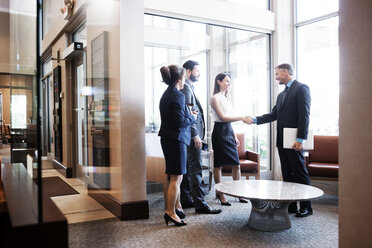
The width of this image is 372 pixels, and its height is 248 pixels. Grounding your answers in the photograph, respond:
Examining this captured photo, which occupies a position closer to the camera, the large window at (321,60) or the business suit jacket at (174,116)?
the business suit jacket at (174,116)

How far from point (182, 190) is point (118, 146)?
1.00 m

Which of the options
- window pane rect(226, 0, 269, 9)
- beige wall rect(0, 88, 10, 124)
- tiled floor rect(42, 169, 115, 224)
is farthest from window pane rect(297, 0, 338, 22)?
beige wall rect(0, 88, 10, 124)

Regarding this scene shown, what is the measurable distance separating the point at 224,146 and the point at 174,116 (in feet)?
3.79

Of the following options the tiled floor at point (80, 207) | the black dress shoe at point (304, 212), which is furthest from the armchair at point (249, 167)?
the tiled floor at point (80, 207)

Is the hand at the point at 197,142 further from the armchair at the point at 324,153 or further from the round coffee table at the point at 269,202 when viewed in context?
the armchair at the point at 324,153

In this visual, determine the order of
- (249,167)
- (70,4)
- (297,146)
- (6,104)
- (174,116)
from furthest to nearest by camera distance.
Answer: (6,104) < (70,4) < (249,167) < (297,146) < (174,116)

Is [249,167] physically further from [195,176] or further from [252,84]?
[252,84]

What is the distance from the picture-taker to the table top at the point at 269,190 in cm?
305

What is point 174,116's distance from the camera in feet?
10.7

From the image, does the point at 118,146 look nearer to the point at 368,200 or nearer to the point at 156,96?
the point at 156,96

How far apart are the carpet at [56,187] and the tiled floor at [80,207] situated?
5.0 inches

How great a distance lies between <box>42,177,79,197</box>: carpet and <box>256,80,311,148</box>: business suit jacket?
3.15 metres

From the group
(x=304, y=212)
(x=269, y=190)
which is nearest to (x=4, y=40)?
(x=269, y=190)

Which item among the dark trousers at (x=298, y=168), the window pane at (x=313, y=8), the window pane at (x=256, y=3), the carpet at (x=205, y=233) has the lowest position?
the carpet at (x=205, y=233)
